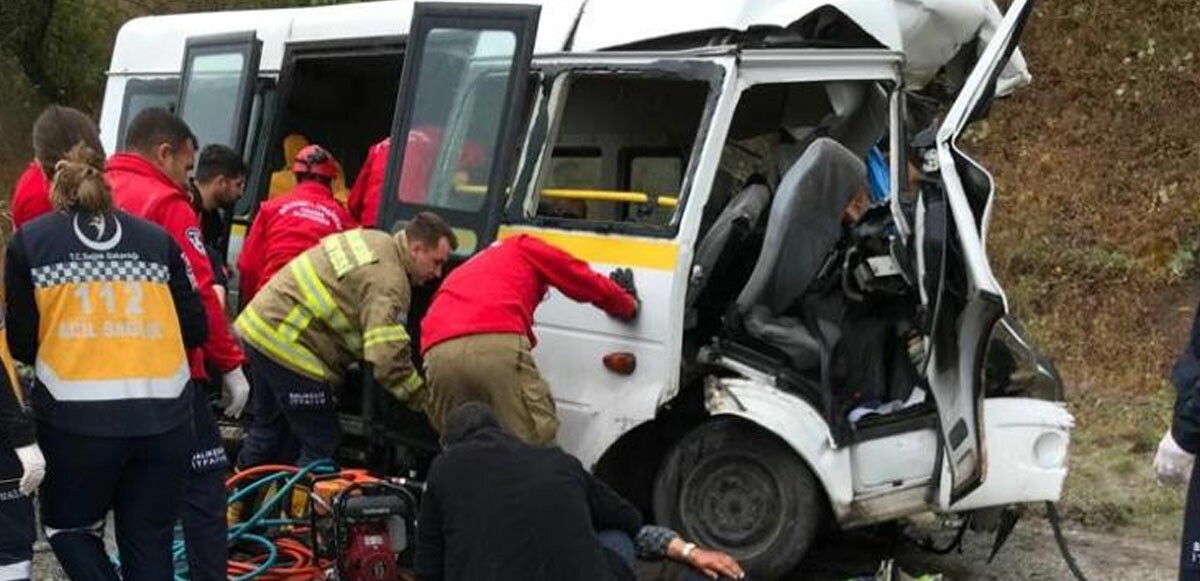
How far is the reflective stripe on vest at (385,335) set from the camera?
543 centimetres

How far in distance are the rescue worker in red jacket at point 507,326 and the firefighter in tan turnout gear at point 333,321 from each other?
0.20 metres

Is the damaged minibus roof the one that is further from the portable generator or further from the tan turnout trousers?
the portable generator

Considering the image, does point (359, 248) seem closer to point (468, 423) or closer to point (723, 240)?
point (723, 240)

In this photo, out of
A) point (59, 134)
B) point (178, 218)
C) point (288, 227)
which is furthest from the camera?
point (288, 227)

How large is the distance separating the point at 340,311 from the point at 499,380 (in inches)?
34.6

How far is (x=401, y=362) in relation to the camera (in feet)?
17.8

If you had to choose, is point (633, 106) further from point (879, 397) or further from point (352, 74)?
point (879, 397)

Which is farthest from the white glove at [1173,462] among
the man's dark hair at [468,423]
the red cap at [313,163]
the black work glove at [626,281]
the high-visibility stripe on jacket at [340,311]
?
the red cap at [313,163]

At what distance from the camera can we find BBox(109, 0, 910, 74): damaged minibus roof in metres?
5.38

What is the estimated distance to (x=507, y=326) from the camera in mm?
5254

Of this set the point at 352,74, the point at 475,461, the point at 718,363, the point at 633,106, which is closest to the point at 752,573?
the point at 718,363

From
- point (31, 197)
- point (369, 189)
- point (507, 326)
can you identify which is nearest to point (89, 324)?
point (507, 326)

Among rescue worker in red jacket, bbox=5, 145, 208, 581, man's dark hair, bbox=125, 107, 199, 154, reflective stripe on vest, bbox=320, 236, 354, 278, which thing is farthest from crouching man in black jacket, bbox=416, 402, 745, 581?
reflective stripe on vest, bbox=320, 236, 354, 278

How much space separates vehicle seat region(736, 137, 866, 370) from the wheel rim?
460mm
